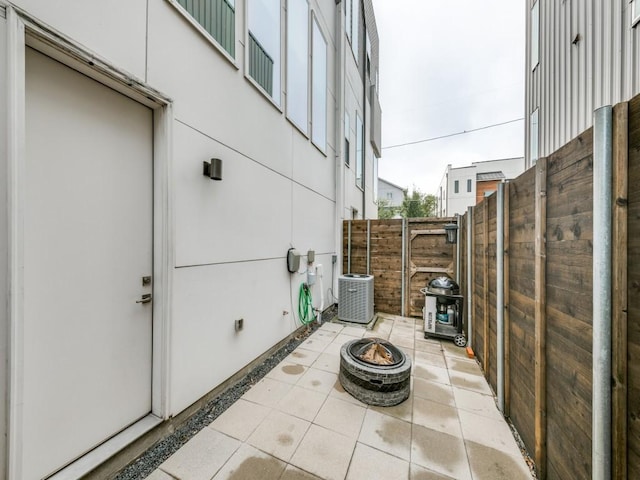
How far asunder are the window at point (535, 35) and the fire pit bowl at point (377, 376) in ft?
26.9

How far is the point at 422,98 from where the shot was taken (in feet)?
34.2

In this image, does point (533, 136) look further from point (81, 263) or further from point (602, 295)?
Answer: point (81, 263)

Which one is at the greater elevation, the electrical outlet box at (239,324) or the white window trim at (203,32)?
the white window trim at (203,32)

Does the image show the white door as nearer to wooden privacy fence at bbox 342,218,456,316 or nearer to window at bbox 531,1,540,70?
wooden privacy fence at bbox 342,218,456,316

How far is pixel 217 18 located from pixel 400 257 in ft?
15.6

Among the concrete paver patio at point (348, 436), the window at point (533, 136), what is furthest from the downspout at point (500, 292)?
the window at point (533, 136)

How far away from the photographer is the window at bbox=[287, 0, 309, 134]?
377cm

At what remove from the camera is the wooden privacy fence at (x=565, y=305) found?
0.95 m

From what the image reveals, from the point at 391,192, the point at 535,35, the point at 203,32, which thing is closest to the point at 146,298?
the point at 203,32

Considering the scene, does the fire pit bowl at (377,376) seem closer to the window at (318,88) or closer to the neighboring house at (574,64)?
the window at (318,88)

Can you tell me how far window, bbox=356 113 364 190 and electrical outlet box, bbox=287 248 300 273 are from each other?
487 centimetres

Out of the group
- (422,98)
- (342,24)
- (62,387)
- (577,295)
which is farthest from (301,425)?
(422,98)

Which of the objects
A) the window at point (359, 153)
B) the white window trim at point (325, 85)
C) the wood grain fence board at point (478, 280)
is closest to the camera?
the wood grain fence board at point (478, 280)

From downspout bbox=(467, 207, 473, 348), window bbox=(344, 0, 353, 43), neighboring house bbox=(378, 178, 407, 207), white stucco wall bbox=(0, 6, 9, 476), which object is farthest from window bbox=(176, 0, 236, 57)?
neighboring house bbox=(378, 178, 407, 207)
